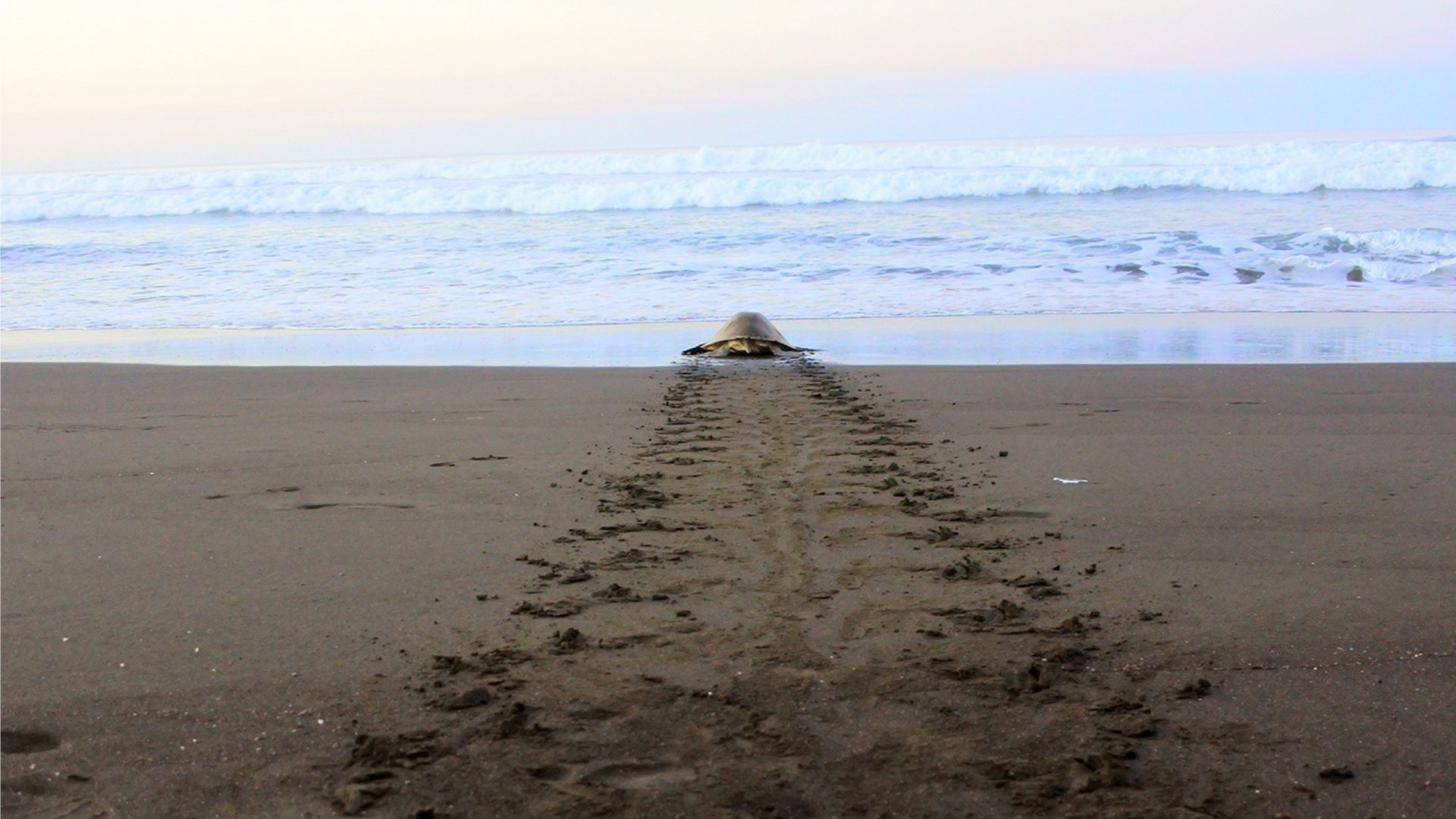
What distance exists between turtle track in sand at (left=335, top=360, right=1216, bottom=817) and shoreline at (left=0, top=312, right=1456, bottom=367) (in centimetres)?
463

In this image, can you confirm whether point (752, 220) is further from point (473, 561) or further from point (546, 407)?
point (473, 561)

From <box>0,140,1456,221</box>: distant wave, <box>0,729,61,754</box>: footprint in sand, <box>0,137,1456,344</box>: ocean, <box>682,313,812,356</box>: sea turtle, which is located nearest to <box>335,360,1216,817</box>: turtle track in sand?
<box>0,729,61,754</box>: footprint in sand

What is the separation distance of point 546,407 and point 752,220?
15428mm

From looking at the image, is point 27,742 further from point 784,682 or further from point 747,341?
point 747,341

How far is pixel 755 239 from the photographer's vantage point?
18422 millimetres

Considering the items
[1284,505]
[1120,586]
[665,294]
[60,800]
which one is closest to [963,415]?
[1284,505]

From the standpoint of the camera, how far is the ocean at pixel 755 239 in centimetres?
1242

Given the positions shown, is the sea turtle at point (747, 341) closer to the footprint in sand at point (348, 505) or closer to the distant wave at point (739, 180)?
the footprint in sand at point (348, 505)

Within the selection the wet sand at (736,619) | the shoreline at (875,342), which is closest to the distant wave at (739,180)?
the shoreline at (875,342)

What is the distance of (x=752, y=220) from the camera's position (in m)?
21.6

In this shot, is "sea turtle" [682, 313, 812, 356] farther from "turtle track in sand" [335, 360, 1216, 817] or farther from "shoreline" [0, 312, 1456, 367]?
"turtle track in sand" [335, 360, 1216, 817]

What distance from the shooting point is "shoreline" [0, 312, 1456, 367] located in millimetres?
8586

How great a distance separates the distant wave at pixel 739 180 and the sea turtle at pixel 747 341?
16.8m

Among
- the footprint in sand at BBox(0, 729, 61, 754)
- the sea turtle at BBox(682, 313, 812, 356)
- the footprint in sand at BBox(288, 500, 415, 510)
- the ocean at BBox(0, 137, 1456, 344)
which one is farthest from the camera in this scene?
the ocean at BBox(0, 137, 1456, 344)
